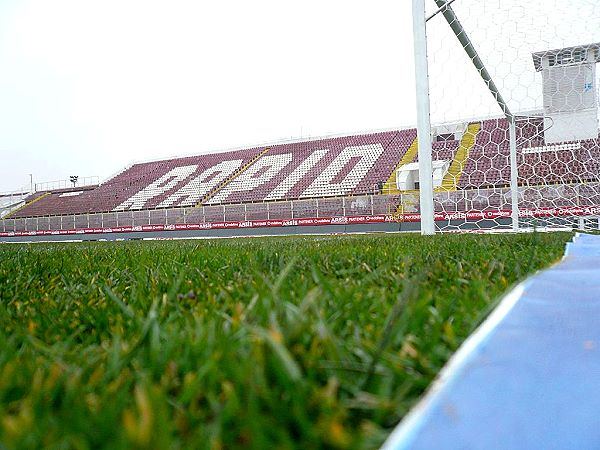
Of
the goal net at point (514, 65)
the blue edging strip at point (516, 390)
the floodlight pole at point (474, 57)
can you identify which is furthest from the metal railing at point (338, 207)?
the blue edging strip at point (516, 390)

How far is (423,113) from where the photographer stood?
15.1ft

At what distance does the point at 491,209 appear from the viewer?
10.6 m

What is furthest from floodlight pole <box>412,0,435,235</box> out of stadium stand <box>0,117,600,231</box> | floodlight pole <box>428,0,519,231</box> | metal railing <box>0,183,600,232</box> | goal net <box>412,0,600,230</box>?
metal railing <box>0,183,600,232</box>

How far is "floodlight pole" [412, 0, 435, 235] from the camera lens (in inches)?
181

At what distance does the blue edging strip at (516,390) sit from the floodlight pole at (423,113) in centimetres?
397

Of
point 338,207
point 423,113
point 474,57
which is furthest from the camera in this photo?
point 338,207

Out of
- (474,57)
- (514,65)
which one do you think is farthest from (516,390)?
(514,65)

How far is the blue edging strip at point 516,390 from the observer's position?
16.0 inches

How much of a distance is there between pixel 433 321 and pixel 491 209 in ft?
34.9

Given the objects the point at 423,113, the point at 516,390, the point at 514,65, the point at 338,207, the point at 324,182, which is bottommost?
the point at 338,207

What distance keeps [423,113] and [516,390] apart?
4.36 m

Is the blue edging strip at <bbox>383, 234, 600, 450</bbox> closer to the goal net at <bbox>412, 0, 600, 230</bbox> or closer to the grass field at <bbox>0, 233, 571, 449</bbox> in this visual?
the grass field at <bbox>0, 233, 571, 449</bbox>

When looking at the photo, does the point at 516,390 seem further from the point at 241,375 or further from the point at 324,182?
the point at 324,182

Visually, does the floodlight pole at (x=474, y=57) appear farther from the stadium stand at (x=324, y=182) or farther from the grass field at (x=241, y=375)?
the grass field at (x=241, y=375)
